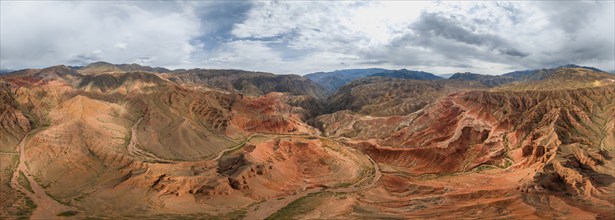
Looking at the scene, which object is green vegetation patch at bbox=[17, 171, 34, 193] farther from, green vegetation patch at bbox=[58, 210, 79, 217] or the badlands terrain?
green vegetation patch at bbox=[58, 210, 79, 217]

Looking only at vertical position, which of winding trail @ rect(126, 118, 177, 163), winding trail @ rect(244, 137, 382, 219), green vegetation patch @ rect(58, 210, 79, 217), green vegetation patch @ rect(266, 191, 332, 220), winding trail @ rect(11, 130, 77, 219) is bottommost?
green vegetation patch @ rect(266, 191, 332, 220)

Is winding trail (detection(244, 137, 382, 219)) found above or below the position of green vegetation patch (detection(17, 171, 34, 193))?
below

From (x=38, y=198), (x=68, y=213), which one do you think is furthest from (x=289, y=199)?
(x=38, y=198)

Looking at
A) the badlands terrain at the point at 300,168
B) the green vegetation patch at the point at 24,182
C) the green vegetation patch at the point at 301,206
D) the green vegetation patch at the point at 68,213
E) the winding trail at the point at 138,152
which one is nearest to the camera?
the green vegetation patch at the point at 68,213

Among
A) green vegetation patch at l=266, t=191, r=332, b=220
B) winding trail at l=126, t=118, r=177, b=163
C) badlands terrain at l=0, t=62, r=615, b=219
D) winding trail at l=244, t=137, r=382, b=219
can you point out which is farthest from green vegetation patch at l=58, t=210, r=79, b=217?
green vegetation patch at l=266, t=191, r=332, b=220

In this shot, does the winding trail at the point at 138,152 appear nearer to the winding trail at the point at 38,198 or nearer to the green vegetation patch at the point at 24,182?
the winding trail at the point at 38,198

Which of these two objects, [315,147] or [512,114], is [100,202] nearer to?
[315,147]

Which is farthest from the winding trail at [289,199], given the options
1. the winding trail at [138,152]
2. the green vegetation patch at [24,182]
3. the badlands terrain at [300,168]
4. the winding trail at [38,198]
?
the green vegetation patch at [24,182]

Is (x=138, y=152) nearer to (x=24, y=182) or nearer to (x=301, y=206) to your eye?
(x=24, y=182)

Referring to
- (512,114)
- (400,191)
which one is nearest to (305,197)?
(400,191)
